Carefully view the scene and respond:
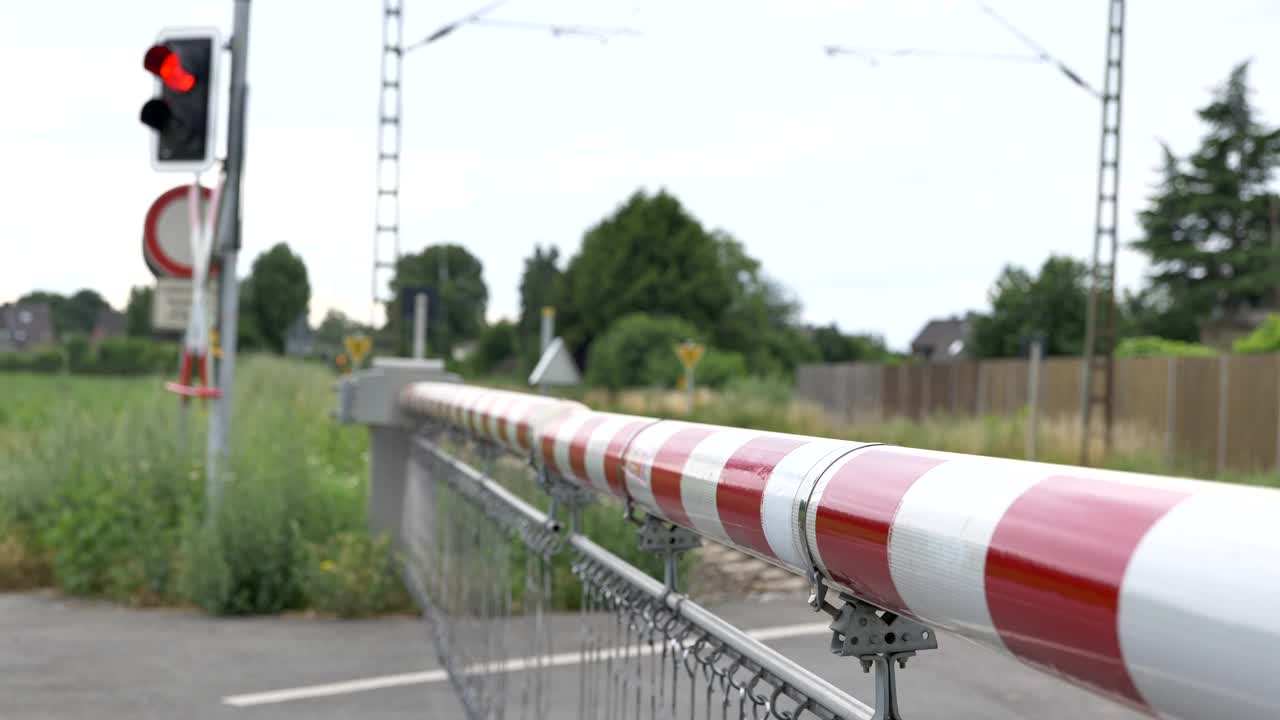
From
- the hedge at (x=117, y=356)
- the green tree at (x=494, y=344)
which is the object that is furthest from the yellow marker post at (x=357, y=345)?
the green tree at (x=494, y=344)

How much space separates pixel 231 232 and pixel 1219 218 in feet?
224

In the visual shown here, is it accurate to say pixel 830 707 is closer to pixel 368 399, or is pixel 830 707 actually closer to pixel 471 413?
pixel 471 413

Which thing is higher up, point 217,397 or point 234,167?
point 234,167

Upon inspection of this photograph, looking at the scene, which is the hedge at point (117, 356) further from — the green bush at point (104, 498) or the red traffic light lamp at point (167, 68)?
the red traffic light lamp at point (167, 68)

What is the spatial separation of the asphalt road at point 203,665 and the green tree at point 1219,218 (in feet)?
218

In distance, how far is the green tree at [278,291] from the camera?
1462 centimetres

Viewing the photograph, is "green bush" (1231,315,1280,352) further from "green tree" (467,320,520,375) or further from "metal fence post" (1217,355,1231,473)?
"green tree" (467,320,520,375)

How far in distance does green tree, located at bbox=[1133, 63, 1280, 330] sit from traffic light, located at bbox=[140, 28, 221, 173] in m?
65.1

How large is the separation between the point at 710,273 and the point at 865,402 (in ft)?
113

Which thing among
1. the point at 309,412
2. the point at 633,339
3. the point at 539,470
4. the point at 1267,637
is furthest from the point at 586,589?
the point at 633,339

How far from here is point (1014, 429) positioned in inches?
1031

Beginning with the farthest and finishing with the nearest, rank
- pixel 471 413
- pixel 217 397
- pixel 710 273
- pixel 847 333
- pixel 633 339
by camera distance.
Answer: pixel 847 333, pixel 710 273, pixel 633 339, pixel 217 397, pixel 471 413

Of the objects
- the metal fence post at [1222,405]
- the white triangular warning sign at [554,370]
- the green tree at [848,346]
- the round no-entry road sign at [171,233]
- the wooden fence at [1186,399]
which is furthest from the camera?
the green tree at [848,346]

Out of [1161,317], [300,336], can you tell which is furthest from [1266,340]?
[300,336]
